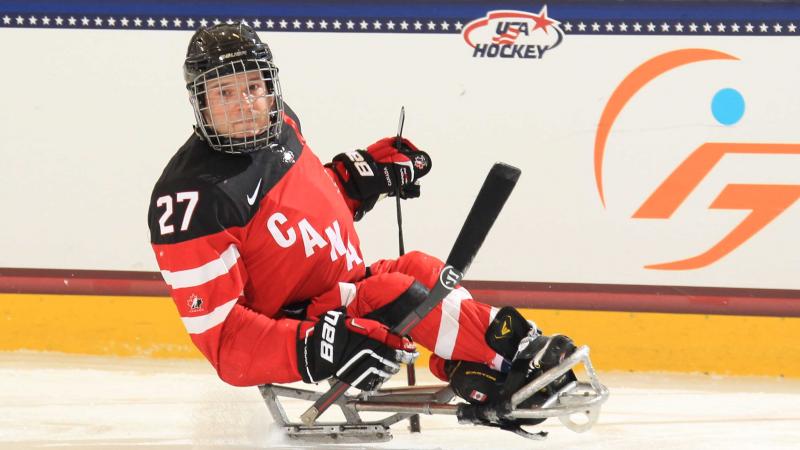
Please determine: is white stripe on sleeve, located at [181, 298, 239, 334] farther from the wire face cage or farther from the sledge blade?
the sledge blade

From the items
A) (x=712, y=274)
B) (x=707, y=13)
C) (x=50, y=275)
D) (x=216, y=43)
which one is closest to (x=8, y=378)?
(x=50, y=275)

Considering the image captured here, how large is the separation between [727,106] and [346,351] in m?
1.73

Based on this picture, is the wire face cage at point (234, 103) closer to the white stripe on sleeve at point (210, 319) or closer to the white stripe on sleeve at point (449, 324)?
the white stripe on sleeve at point (210, 319)

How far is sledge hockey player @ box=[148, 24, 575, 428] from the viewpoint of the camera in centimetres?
240

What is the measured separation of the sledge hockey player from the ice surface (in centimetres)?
43

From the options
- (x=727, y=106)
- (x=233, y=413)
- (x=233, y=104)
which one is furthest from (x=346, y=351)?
(x=727, y=106)

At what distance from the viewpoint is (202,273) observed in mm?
2367

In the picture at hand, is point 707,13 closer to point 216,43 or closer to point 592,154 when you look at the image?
point 592,154

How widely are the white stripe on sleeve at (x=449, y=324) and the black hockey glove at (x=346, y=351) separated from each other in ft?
0.48

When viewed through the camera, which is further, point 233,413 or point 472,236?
point 233,413

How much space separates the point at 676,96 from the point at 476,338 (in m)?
1.39

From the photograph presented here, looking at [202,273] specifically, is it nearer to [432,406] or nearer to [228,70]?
[228,70]

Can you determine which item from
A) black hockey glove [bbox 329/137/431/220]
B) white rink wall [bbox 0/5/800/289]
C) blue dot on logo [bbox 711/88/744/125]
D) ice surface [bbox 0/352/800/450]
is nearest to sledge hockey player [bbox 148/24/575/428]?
black hockey glove [bbox 329/137/431/220]

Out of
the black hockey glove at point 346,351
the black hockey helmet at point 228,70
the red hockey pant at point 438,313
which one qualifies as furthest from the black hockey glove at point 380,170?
the black hockey glove at point 346,351
